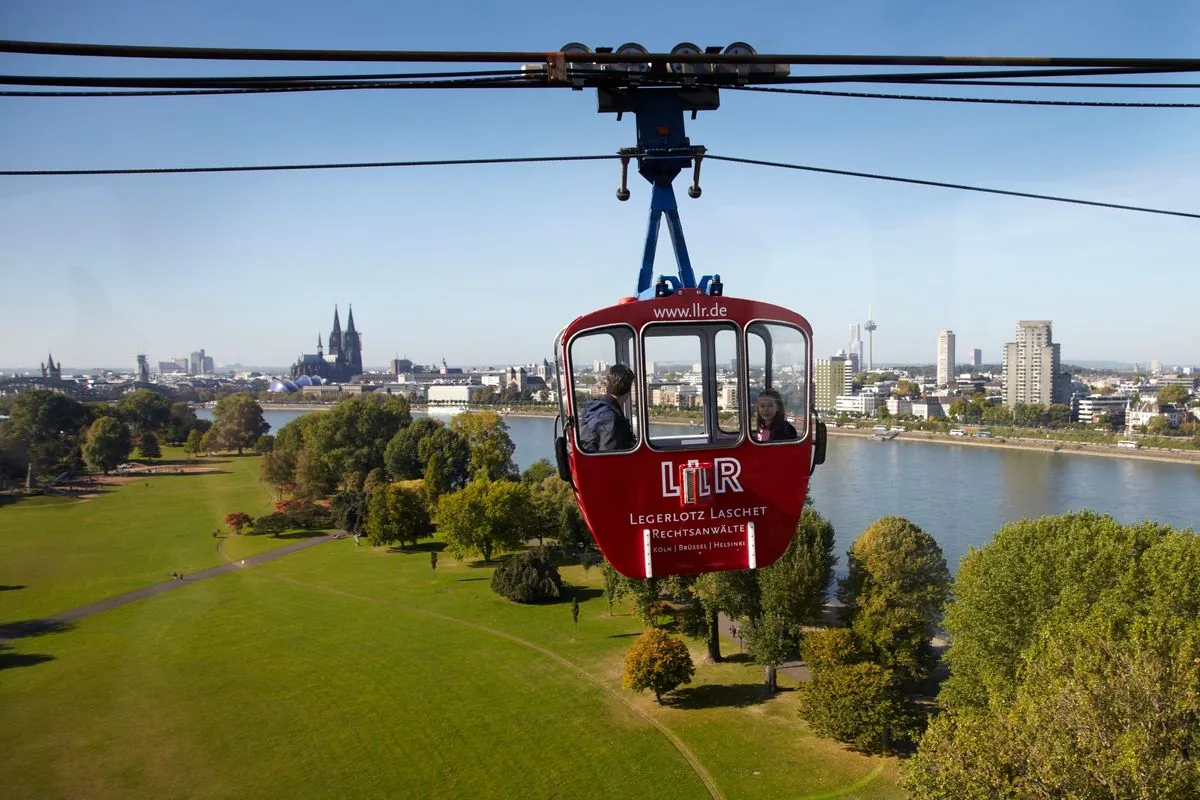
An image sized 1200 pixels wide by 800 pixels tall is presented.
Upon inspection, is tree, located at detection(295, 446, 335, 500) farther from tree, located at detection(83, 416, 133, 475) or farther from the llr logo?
the llr logo

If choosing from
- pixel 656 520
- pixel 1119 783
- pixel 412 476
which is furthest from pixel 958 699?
pixel 412 476

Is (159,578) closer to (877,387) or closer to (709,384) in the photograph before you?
(709,384)

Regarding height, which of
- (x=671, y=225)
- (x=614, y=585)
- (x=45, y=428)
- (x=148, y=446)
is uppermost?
(x=671, y=225)

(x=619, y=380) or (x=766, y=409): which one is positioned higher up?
(x=619, y=380)

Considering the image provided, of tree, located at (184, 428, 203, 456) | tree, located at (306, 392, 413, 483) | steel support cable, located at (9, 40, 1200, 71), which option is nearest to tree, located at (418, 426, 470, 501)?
tree, located at (306, 392, 413, 483)

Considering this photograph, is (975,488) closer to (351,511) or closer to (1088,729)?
(351,511)

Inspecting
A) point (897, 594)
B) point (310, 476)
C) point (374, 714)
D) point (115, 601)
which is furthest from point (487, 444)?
point (897, 594)

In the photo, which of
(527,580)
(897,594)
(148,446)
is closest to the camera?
(897,594)
